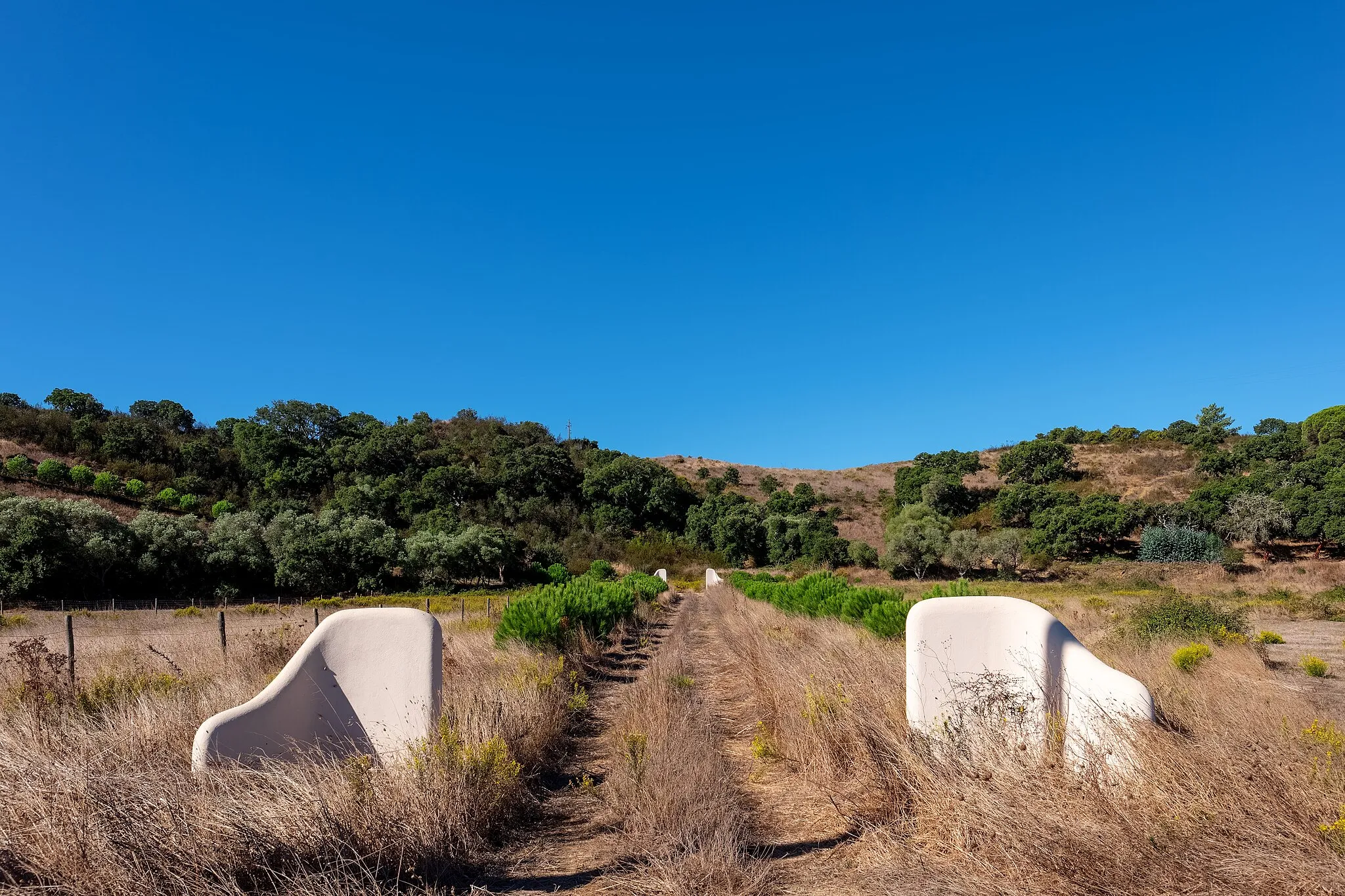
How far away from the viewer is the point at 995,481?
6100cm

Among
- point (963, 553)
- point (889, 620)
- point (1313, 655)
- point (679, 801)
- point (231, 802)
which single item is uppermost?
point (231, 802)

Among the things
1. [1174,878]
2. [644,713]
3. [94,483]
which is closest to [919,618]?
[1174,878]

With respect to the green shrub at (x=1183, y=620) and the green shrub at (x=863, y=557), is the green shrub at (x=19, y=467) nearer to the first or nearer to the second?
the green shrub at (x=863, y=557)

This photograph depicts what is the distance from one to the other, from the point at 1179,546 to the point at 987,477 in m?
26.8

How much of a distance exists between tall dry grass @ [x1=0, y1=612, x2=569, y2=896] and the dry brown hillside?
168ft

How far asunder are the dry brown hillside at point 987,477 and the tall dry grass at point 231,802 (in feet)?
168

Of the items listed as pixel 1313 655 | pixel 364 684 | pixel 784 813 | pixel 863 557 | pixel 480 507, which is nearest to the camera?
pixel 784 813

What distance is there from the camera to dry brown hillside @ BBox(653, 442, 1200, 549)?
52688 mm

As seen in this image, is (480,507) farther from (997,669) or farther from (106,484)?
(997,669)

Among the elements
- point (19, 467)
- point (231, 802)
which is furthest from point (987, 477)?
point (19, 467)

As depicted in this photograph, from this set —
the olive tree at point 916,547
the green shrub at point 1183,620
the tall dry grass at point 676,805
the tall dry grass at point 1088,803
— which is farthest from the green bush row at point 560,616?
the olive tree at point 916,547

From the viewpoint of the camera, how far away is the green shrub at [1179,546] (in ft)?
116

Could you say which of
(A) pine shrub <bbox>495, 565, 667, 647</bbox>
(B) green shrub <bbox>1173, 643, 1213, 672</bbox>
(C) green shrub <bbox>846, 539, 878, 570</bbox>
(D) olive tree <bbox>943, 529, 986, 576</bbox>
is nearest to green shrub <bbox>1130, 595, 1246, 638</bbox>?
(B) green shrub <bbox>1173, 643, 1213, 672</bbox>

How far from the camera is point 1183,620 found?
10.9m
